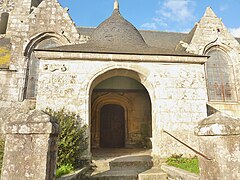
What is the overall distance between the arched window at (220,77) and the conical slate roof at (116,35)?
4.46 metres

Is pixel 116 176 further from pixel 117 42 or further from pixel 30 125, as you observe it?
pixel 117 42

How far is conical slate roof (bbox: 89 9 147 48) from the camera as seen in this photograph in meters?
7.56

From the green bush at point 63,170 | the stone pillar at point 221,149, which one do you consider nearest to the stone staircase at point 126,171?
the green bush at point 63,170

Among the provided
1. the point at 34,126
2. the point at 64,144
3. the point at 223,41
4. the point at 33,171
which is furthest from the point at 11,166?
the point at 223,41

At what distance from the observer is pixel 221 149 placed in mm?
2580

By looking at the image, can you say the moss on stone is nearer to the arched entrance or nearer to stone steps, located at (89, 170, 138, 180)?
the arched entrance

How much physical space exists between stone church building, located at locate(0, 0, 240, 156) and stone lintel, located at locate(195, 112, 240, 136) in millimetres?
3340

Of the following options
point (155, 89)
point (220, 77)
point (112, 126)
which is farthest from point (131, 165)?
point (220, 77)

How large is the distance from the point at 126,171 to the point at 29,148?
325 centimetres

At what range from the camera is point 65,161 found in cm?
480

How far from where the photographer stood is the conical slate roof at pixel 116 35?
7563mm

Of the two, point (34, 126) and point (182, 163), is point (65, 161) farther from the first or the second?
point (182, 163)

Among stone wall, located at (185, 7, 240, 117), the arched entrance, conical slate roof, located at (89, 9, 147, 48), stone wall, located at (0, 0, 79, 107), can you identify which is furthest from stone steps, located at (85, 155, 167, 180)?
stone wall, located at (185, 7, 240, 117)

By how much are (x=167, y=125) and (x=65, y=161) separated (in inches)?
124
